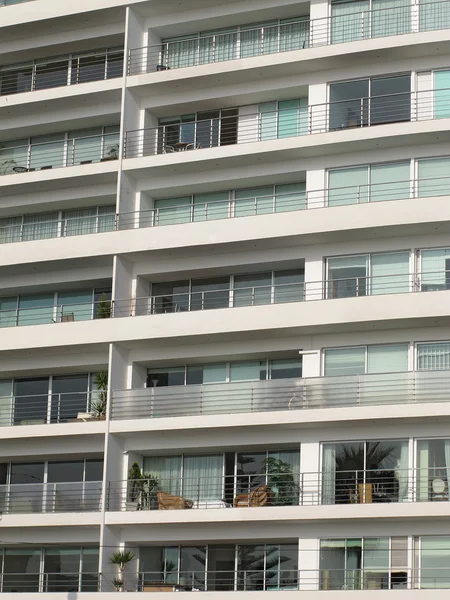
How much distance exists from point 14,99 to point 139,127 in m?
4.91

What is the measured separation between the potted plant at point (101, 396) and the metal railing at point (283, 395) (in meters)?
0.99

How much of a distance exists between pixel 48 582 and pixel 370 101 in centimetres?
1825

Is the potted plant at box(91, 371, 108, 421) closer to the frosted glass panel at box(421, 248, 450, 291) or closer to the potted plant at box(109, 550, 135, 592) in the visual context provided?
the potted plant at box(109, 550, 135, 592)

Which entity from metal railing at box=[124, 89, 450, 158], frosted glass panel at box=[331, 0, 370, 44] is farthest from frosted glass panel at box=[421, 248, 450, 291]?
frosted glass panel at box=[331, 0, 370, 44]

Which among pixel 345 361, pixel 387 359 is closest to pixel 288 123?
pixel 345 361

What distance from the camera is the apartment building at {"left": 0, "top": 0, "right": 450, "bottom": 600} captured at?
112 ft

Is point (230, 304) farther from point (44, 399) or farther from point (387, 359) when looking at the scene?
point (44, 399)

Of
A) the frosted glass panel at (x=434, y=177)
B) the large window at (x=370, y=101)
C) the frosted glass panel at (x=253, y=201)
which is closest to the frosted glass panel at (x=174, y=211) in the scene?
the frosted glass panel at (x=253, y=201)

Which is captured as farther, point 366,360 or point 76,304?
point 76,304

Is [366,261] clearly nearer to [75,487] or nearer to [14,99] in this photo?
[75,487]

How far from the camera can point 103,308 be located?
38.8 m

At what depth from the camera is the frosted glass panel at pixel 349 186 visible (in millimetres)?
37156

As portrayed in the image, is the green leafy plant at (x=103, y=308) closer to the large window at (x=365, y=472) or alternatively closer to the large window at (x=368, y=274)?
the large window at (x=368, y=274)

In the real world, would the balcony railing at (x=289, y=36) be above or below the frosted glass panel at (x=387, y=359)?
above
